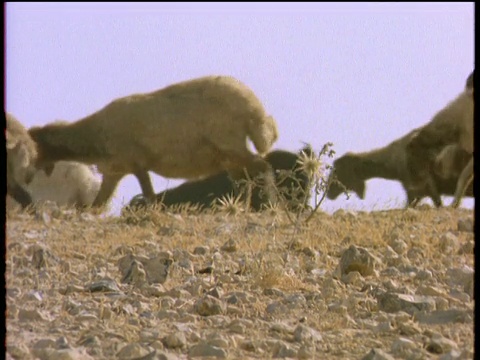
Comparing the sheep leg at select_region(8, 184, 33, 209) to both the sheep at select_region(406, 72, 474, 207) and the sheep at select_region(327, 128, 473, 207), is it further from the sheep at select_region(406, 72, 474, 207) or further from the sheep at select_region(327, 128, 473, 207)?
the sheep at select_region(327, 128, 473, 207)

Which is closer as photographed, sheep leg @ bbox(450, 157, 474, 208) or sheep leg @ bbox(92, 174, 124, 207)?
sheep leg @ bbox(450, 157, 474, 208)

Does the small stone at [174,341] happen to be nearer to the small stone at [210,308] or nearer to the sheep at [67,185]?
the small stone at [210,308]

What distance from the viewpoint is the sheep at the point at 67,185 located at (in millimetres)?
14203

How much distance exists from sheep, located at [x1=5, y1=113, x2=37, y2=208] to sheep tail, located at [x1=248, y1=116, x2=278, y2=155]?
2.73m

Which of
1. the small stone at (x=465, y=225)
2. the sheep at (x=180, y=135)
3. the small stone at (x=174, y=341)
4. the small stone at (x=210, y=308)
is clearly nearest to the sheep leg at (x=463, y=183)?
the sheep at (x=180, y=135)

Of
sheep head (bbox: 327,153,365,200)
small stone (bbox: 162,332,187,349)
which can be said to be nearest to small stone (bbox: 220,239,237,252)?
small stone (bbox: 162,332,187,349)

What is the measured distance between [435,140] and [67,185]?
5.38 metres

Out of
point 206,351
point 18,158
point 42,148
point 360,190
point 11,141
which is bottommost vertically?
point 360,190

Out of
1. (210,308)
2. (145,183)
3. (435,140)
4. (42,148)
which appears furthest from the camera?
(435,140)

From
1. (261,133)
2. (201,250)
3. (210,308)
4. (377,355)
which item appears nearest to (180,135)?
(261,133)

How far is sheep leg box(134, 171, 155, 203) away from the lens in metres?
12.2

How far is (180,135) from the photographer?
12.7 m

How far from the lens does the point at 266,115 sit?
1295 cm

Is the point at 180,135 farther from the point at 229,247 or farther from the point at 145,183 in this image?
the point at 229,247
